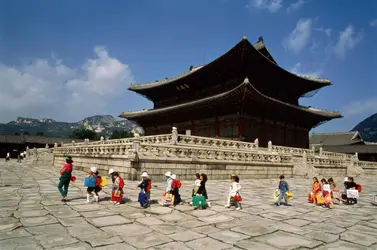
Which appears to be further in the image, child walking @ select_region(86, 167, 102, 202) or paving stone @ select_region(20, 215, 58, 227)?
child walking @ select_region(86, 167, 102, 202)

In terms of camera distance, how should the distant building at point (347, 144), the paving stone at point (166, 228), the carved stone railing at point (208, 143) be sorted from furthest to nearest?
the distant building at point (347, 144) < the carved stone railing at point (208, 143) < the paving stone at point (166, 228)

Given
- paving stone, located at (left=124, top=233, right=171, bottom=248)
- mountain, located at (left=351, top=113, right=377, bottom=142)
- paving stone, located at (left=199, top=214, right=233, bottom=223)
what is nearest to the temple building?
paving stone, located at (left=199, top=214, right=233, bottom=223)

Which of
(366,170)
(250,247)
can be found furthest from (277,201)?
(366,170)

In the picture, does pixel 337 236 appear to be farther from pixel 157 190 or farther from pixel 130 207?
pixel 157 190

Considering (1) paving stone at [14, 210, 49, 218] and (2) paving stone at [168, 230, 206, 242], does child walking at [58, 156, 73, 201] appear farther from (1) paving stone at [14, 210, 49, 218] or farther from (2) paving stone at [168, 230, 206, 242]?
(2) paving stone at [168, 230, 206, 242]

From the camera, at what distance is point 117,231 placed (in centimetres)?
463

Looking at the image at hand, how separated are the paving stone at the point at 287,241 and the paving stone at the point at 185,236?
1072 mm

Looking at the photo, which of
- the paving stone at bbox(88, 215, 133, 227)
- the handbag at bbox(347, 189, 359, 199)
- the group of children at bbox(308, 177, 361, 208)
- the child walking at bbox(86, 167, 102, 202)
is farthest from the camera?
the handbag at bbox(347, 189, 359, 199)

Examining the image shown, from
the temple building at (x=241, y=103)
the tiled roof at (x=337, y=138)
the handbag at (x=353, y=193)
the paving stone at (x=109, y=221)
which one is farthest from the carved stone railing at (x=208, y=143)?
the tiled roof at (x=337, y=138)

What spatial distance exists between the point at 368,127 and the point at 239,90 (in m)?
138

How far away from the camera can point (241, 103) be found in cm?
2162

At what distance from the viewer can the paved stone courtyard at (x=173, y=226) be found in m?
4.12

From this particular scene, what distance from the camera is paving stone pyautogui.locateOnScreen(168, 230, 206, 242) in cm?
437

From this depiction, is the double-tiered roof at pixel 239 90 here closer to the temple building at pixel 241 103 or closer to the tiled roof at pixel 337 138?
the temple building at pixel 241 103
